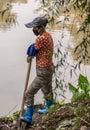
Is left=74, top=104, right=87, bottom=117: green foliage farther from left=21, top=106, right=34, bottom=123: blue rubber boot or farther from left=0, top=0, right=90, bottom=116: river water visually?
left=0, top=0, right=90, bottom=116: river water

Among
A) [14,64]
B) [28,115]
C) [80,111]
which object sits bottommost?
[14,64]

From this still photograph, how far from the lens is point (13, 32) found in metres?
15.6

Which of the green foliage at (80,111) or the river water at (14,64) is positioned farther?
the river water at (14,64)

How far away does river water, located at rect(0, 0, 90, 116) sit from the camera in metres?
9.75

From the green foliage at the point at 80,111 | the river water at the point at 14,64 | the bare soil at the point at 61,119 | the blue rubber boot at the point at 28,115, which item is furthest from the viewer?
the river water at the point at 14,64

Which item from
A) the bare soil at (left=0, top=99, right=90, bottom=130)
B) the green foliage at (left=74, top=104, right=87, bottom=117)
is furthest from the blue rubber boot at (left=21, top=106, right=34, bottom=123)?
the green foliage at (left=74, top=104, right=87, bottom=117)

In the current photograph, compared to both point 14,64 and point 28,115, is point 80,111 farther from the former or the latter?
point 14,64

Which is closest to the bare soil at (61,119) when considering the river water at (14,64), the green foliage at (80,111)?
the green foliage at (80,111)

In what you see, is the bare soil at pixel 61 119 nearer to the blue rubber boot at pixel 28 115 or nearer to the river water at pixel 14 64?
the blue rubber boot at pixel 28 115

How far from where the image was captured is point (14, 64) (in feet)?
40.5

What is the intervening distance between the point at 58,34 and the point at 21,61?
8.25ft

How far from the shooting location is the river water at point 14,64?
9.75m

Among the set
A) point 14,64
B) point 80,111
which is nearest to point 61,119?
point 80,111

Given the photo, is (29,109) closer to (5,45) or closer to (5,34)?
(5,45)
